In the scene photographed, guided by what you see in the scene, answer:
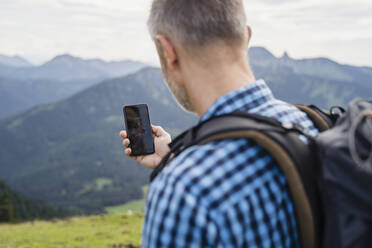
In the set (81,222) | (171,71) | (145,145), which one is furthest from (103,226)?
(171,71)

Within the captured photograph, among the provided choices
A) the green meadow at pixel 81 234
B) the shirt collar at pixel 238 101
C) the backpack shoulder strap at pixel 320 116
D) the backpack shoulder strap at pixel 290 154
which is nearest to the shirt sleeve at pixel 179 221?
the backpack shoulder strap at pixel 290 154

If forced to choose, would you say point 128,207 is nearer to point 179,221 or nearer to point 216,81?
point 216,81

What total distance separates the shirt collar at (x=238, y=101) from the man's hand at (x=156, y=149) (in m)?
1.89

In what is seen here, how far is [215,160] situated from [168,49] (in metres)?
0.87

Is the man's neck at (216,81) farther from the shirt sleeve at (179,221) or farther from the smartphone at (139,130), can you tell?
the smartphone at (139,130)

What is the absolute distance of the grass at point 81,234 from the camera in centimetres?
1675

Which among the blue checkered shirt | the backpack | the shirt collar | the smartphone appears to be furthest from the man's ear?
the smartphone

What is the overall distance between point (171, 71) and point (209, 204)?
107cm

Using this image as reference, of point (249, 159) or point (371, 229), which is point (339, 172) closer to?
point (371, 229)

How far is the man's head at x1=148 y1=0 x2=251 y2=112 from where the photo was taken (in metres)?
2.42

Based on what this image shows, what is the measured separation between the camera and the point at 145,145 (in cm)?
425

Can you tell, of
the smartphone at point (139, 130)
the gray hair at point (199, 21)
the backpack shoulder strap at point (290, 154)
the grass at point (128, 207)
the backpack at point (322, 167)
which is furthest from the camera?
the grass at point (128, 207)

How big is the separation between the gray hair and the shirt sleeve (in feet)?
3.30

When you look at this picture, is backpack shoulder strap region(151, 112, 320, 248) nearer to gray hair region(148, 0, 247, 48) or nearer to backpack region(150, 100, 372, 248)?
backpack region(150, 100, 372, 248)
